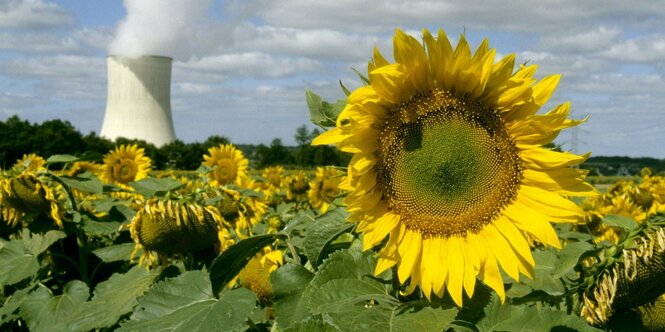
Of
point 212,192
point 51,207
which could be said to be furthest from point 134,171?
point 212,192

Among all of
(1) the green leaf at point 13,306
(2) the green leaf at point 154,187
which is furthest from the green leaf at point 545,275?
(1) the green leaf at point 13,306

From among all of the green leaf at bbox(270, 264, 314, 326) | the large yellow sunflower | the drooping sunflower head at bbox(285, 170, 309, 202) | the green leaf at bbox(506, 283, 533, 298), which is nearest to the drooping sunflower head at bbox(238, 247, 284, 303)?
the green leaf at bbox(270, 264, 314, 326)

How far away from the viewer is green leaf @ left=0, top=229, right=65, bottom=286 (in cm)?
275

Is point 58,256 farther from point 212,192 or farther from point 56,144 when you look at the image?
point 56,144

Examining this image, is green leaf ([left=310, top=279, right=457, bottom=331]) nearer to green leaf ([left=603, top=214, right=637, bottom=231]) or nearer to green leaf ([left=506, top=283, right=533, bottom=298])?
green leaf ([left=506, top=283, right=533, bottom=298])

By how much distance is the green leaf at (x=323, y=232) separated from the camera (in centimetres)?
143

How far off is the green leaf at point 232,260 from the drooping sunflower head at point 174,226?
1.70 feet

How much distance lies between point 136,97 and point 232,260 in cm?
3268

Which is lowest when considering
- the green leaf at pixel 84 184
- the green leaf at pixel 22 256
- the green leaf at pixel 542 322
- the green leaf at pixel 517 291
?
the green leaf at pixel 22 256

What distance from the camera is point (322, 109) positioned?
1.34m

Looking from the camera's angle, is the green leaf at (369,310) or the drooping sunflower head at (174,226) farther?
the drooping sunflower head at (174,226)

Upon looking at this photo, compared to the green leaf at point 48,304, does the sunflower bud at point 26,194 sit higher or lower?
higher

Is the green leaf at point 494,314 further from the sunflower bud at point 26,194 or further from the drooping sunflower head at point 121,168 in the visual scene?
the drooping sunflower head at point 121,168


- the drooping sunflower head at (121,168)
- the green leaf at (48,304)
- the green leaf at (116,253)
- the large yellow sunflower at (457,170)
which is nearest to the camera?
the large yellow sunflower at (457,170)
